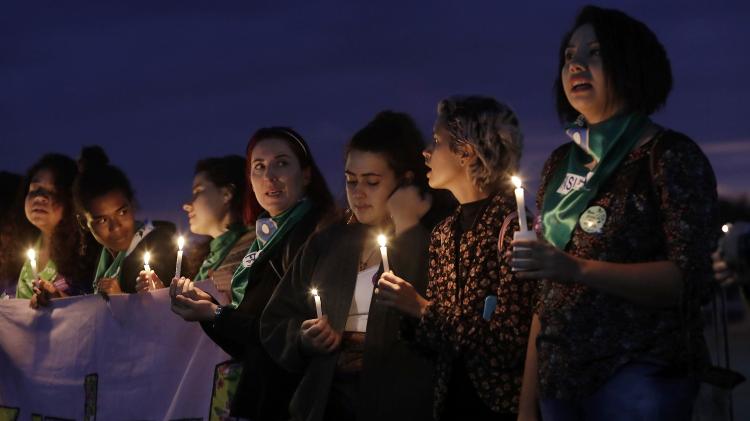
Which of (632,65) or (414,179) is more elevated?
(632,65)

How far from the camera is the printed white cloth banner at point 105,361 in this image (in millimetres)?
6074

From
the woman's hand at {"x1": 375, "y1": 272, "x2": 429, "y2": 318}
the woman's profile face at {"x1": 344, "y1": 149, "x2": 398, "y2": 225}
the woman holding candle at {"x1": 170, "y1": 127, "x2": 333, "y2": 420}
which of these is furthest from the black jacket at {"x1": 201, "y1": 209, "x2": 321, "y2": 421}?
the woman's hand at {"x1": 375, "y1": 272, "x2": 429, "y2": 318}

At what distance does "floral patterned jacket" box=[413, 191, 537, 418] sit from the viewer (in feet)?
12.5

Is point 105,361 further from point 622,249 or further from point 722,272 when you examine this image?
point 722,272

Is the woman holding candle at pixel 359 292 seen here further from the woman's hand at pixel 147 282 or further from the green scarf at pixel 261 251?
the woman's hand at pixel 147 282

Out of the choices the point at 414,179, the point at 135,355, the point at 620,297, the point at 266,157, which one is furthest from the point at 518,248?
the point at 135,355

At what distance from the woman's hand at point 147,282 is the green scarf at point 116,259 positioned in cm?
47

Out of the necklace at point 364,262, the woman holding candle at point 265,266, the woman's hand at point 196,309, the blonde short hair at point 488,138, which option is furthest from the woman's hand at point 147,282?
the blonde short hair at point 488,138

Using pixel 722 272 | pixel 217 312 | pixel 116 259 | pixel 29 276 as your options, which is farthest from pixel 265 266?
pixel 29 276

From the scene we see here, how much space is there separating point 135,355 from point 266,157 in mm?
1685

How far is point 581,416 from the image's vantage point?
10.8ft

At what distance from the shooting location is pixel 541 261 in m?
3.08

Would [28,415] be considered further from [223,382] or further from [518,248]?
[518,248]

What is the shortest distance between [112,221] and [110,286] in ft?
1.68
